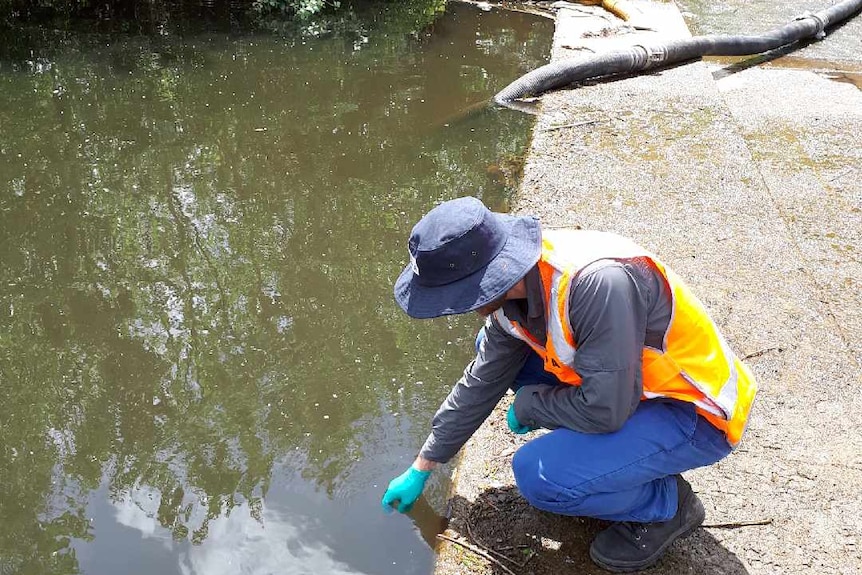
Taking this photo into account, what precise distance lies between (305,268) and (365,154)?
1.59 m

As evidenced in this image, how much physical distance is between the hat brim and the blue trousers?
1.82ft

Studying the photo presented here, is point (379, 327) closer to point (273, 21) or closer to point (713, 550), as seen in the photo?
point (713, 550)

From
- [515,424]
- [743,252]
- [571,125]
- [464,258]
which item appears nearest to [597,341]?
[464,258]

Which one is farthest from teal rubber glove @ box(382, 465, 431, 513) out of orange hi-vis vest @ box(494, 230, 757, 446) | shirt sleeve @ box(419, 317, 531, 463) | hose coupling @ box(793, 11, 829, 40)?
hose coupling @ box(793, 11, 829, 40)

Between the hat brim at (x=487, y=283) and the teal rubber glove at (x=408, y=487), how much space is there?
744mm

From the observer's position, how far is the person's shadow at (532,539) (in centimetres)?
249

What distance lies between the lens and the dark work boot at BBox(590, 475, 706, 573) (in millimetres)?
2418

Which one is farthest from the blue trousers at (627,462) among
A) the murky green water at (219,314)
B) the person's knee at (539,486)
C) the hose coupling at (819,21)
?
the hose coupling at (819,21)

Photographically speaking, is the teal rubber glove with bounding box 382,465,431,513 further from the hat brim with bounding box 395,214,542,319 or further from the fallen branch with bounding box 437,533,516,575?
the hat brim with bounding box 395,214,542,319

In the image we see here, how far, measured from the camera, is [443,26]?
28.9 ft

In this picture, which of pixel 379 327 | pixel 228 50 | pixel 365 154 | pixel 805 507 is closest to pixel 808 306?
pixel 805 507

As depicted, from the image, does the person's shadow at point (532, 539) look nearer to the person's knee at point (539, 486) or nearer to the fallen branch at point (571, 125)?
the person's knee at point (539, 486)

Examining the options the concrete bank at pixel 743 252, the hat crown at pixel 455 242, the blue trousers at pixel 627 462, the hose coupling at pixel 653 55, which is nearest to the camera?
the hat crown at pixel 455 242

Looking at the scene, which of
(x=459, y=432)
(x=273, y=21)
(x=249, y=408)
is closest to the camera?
(x=459, y=432)
